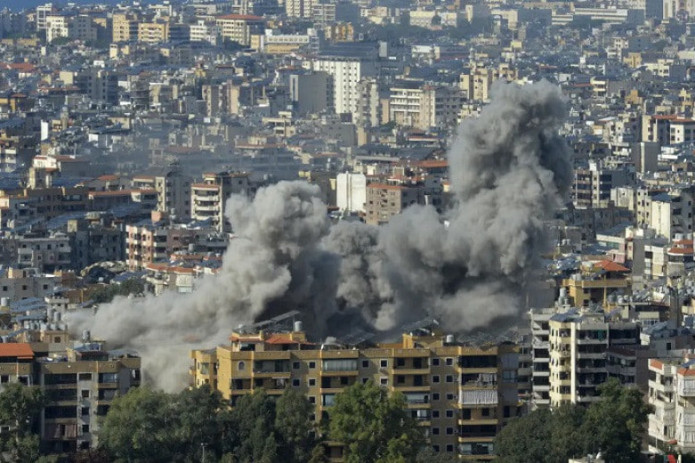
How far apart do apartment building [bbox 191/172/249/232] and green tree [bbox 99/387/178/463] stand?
1292 inches

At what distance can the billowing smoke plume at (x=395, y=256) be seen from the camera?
50.8m

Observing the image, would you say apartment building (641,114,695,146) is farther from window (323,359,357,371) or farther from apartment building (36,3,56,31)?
apartment building (36,3,56,31)

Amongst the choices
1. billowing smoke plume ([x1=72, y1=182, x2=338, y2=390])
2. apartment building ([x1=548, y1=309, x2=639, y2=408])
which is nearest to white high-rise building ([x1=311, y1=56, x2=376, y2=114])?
billowing smoke plume ([x1=72, y1=182, x2=338, y2=390])

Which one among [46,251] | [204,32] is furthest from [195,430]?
[204,32]

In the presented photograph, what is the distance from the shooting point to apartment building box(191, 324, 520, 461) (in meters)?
45.6

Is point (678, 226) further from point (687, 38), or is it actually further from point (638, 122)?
point (687, 38)

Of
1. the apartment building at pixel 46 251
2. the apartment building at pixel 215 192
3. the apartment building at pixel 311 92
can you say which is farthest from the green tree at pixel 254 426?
the apartment building at pixel 311 92

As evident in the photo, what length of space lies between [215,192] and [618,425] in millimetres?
36515

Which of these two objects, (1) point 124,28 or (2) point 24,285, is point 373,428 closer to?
(2) point 24,285

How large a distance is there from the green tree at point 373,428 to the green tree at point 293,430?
36 cm

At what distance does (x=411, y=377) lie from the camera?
151 ft

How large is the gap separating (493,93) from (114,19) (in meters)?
107

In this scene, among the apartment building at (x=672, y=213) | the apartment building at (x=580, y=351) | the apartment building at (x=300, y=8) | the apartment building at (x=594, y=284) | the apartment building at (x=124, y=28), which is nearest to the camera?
the apartment building at (x=580, y=351)

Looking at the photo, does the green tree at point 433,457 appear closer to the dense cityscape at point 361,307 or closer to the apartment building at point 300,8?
the dense cityscape at point 361,307
